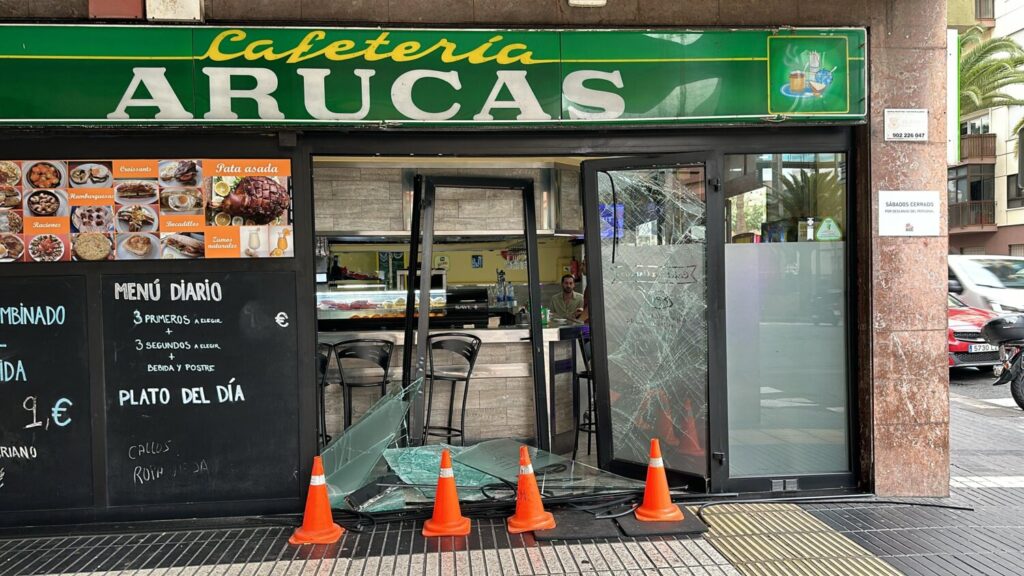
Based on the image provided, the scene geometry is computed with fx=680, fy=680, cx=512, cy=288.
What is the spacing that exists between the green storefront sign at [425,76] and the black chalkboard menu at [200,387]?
119 cm

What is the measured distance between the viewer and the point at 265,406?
479cm

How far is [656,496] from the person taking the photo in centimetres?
453

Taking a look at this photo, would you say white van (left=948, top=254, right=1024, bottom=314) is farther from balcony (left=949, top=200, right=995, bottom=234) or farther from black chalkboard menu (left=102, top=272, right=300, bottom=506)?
balcony (left=949, top=200, right=995, bottom=234)

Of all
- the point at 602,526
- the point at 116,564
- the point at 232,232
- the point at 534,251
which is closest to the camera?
the point at 116,564

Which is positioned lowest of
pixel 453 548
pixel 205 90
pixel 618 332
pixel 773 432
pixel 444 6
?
pixel 453 548

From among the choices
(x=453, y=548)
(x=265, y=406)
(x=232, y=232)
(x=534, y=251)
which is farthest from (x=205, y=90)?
(x=453, y=548)

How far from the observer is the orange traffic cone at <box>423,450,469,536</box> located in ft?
14.2

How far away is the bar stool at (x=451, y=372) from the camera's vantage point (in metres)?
6.12

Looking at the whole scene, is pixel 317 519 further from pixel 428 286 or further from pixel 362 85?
pixel 362 85

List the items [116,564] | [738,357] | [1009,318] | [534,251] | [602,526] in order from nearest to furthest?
1. [116,564]
2. [602,526]
3. [738,357]
4. [534,251]
5. [1009,318]

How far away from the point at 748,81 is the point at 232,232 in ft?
12.5

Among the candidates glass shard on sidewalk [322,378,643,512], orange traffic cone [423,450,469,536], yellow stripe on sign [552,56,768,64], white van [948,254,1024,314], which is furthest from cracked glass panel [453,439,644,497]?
white van [948,254,1024,314]

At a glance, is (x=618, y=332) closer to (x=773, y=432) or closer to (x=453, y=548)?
(x=773, y=432)

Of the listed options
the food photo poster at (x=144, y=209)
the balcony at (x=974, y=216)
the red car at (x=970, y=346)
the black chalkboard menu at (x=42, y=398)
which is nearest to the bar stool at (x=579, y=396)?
the food photo poster at (x=144, y=209)
